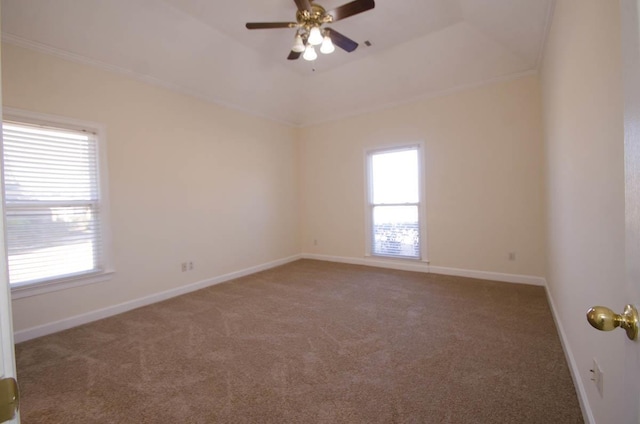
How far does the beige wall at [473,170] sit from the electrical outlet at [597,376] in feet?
8.84

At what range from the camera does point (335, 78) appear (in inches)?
184

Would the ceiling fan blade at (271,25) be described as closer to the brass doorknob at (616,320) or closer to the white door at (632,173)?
the white door at (632,173)

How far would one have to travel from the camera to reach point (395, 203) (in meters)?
4.95

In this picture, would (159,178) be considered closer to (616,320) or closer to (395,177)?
(395,177)

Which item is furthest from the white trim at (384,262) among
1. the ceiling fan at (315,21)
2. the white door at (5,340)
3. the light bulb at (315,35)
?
the white door at (5,340)

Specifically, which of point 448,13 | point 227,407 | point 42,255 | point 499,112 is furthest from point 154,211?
point 499,112

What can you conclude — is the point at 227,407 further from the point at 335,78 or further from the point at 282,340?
the point at 335,78

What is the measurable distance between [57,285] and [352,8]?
12.8ft

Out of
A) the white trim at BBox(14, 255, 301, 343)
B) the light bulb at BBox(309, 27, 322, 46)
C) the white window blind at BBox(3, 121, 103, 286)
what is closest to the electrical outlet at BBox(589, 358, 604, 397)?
the light bulb at BBox(309, 27, 322, 46)

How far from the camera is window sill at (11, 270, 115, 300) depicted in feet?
8.91

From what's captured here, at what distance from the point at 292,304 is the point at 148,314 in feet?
5.29

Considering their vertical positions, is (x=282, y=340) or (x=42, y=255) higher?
(x=42, y=255)

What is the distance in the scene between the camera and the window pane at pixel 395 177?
4.76 m

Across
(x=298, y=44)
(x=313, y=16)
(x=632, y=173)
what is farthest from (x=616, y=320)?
(x=298, y=44)
